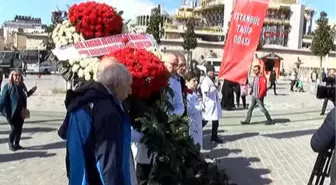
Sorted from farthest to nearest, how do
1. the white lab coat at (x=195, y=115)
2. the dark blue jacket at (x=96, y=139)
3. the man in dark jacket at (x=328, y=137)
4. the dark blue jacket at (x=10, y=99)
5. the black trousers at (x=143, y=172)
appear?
the dark blue jacket at (x=10, y=99) → the white lab coat at (x=195, y=115) → the black trousers at (x=143, y=172) → the man in dark jacket at (x=328, y=137) → the dark blue jacket at (x=96, y=139)

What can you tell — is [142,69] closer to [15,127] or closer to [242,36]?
[242,36]

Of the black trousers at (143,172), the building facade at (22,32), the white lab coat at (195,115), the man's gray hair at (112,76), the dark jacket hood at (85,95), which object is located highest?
the building facade at (22,32)

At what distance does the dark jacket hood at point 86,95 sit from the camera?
3.16 meters

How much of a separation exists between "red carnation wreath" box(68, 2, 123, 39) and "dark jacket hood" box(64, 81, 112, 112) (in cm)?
153

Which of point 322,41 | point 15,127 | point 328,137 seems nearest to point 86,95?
point 328,137

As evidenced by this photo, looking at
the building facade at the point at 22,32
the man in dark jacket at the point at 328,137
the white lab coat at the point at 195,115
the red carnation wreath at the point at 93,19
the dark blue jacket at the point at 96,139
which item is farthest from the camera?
the building facade at the point at 22,32

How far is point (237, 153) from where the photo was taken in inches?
385

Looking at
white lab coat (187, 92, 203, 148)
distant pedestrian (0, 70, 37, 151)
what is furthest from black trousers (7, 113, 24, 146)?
white lab coat (187, 92, 203, 148)

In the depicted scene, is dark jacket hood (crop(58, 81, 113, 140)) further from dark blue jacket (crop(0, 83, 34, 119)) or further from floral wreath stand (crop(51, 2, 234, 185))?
dark blue jacket (crop(0, 83, 34, 119))

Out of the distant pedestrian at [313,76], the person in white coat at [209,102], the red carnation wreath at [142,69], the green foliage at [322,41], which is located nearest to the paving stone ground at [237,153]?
the person in white coat at [209,102]

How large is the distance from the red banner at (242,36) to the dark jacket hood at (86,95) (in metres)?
5.27

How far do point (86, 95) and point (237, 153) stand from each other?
698 centimetres

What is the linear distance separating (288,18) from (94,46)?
8300 centimetres

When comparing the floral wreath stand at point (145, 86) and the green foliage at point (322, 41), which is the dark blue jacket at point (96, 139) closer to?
the floral wreath stand at point (145, 86)
